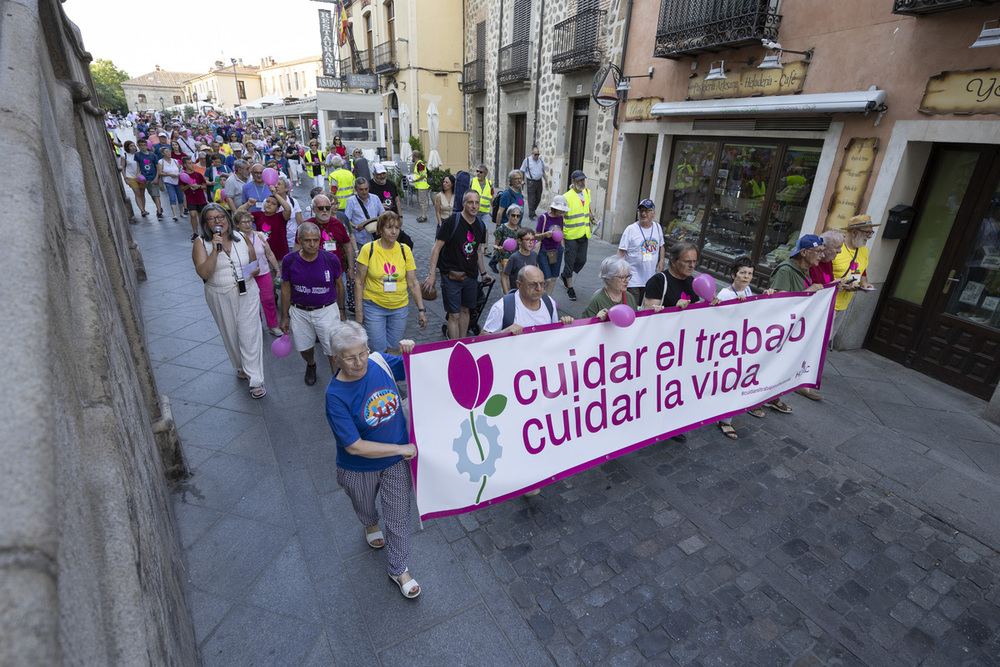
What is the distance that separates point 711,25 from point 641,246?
15.2 ft

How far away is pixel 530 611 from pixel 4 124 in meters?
3.09

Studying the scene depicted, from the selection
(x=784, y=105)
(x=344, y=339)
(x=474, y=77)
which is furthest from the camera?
(x=474, y=77)

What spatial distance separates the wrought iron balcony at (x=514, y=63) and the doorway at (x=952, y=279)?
40.8 feet

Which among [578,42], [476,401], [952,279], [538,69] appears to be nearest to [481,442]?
[476,401]

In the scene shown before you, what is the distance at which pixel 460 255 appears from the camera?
5438 millimetres

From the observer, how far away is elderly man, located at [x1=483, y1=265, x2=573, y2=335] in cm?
362

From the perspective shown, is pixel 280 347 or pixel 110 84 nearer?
pixel 280 347

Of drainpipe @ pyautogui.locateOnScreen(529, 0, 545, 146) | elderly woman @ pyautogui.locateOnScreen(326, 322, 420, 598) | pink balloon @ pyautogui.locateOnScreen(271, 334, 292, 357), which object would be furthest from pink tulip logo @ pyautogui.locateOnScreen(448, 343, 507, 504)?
drainpipe @ pyautogui.locateOnScreen(529, 0, 545, 146)

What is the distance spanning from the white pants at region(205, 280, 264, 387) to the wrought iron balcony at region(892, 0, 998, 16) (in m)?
7.52

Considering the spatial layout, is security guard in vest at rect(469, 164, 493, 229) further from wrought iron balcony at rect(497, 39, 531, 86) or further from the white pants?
wrought iron balcony at rect(497, 39, 531, 86)

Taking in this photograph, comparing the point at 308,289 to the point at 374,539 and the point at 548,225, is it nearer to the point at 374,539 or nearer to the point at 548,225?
the point at 374,539

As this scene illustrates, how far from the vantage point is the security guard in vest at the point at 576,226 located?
24.7ft

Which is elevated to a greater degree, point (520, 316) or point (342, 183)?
point (342, 183)

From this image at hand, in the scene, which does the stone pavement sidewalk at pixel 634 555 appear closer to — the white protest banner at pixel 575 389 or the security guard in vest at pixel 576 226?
the white protest banner at pixel 575 389
